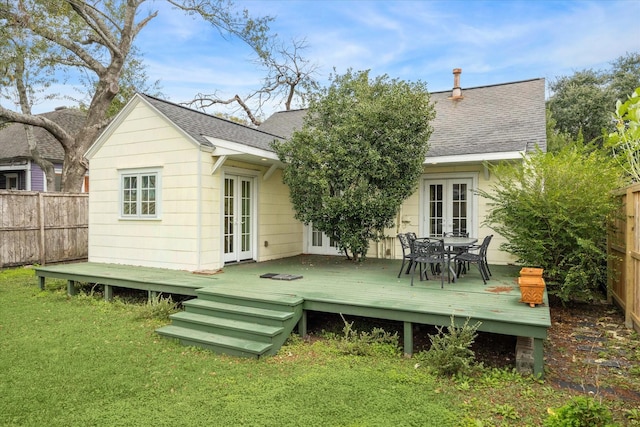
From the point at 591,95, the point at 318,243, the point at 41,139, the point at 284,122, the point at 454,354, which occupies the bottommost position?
the point at 454,354

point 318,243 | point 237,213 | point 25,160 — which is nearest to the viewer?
point 237,213

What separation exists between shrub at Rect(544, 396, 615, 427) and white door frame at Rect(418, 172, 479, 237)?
571cm

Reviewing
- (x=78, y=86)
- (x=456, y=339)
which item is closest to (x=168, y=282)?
(x=456, y=339)

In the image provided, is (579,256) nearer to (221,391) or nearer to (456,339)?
(456,339)

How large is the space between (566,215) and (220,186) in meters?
5.73

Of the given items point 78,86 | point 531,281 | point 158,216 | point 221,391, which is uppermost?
point 78,86

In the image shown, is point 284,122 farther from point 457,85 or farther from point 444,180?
point 444,180

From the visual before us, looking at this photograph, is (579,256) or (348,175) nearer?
(579,256)

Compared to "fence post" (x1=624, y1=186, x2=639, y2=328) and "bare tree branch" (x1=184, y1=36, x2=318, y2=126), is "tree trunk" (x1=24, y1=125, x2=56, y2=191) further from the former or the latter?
"fence post" (x1=624, y1=186, x2=639, y2=328)

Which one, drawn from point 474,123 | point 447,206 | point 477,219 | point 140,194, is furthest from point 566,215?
point 140,194

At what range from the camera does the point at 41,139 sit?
1634cm

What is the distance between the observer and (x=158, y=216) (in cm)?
749

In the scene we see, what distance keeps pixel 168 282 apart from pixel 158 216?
1943 millimetres

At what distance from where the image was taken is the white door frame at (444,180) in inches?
325
